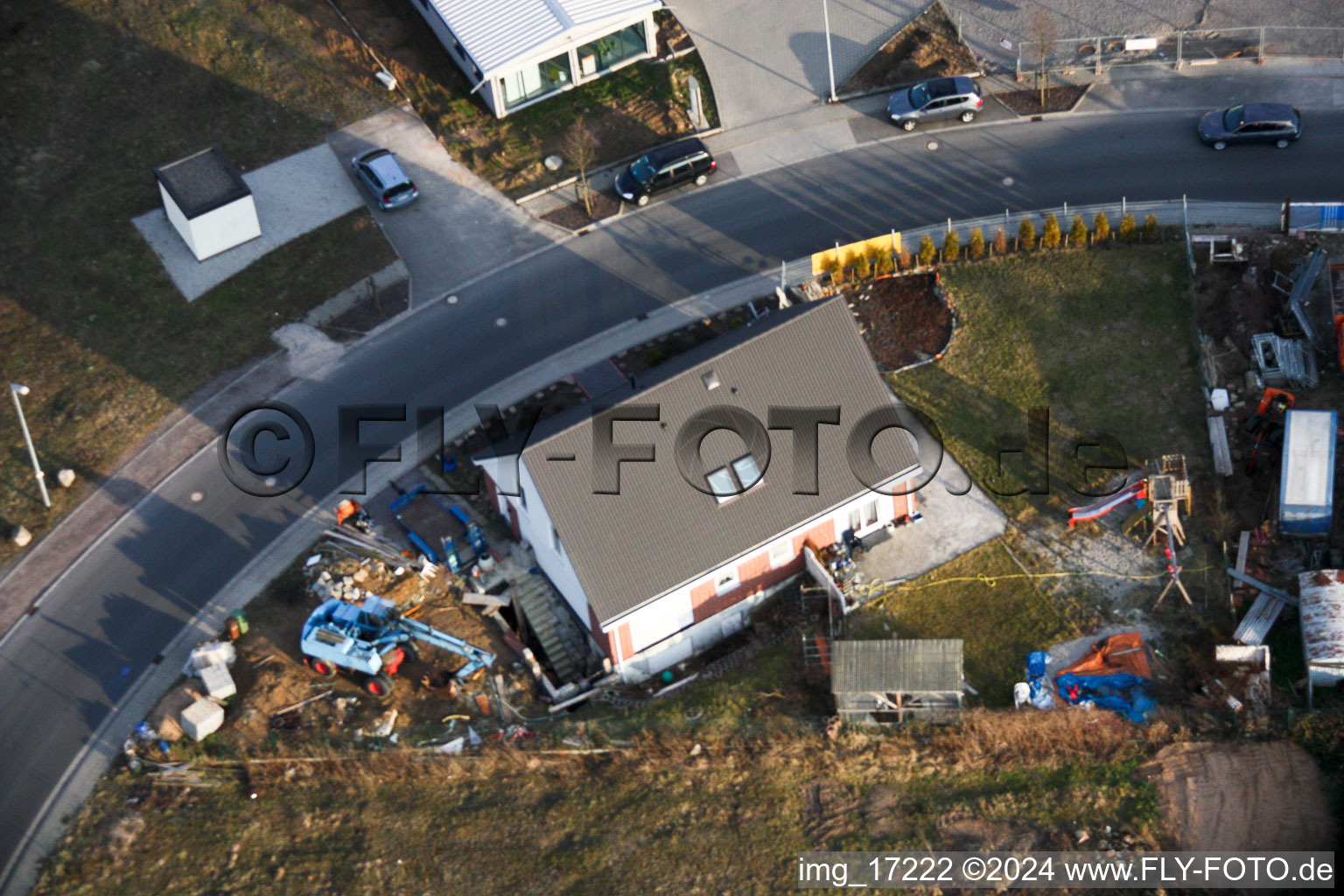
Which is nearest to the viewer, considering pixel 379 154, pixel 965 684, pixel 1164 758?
pixel 1164 758

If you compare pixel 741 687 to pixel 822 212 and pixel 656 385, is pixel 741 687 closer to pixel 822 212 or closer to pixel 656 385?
pixel 656 385

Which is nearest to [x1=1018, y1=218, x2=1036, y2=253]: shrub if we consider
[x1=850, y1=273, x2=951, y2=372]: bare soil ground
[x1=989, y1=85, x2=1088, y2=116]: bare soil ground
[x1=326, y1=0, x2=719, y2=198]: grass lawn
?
[x1=850, y1=273, x2=951, y2=372]: bare soil ground

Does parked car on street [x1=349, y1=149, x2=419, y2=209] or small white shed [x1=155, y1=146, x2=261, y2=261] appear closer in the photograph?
small white shed [x1=155, y1=146, x2=261, y2=261]

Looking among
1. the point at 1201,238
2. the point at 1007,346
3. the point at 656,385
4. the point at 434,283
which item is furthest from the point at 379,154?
the point at 1201,238

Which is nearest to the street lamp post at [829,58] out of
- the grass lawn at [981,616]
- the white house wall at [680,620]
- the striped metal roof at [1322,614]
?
the white house wall at [680,620]

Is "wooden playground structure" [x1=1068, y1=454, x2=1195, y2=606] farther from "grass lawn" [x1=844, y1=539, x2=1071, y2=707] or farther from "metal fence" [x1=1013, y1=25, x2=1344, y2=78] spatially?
"metal fence" [x1=1013, y1=25, x2=1344, y2=78]

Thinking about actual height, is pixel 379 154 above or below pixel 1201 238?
above
